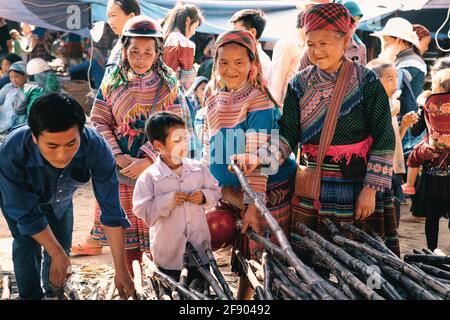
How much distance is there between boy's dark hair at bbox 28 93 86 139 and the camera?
280cm

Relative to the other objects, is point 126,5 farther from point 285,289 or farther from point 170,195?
point 285,289

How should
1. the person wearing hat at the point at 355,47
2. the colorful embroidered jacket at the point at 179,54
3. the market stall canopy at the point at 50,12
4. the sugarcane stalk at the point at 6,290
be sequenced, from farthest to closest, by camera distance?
the market stall canopy at the point at 50,12
the colorful embroidered jacket at the point at 179,54
the person wearing hat at the point at 355,47
the sugarcane stalk at the point at 6,290

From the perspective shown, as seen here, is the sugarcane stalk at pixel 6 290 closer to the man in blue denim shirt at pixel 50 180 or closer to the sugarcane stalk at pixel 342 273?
the man in blue denim shirt at pixel 50 180

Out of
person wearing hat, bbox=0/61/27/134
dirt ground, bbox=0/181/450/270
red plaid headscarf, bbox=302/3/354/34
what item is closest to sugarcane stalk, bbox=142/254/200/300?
red plaid headscarf, bbox=302/3/354/34

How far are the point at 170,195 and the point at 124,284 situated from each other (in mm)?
536

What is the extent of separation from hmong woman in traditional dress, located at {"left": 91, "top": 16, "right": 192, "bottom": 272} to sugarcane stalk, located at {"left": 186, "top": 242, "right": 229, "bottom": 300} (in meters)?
0.77

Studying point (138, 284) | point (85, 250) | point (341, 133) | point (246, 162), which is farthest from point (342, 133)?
point (85, 250)

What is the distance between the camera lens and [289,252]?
3.01 m

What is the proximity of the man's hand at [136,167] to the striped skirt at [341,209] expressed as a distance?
986 mm

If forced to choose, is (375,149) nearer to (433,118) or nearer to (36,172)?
(36,172)

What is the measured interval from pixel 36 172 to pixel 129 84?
1.27 metres

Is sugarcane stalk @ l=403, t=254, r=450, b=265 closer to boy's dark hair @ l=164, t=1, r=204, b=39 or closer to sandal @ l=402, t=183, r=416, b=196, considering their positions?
sandal @ l=402, t=183, r=416, b=196

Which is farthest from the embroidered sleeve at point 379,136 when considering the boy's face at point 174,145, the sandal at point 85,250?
the sandal at point 85,250

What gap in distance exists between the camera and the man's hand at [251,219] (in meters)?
3.59
